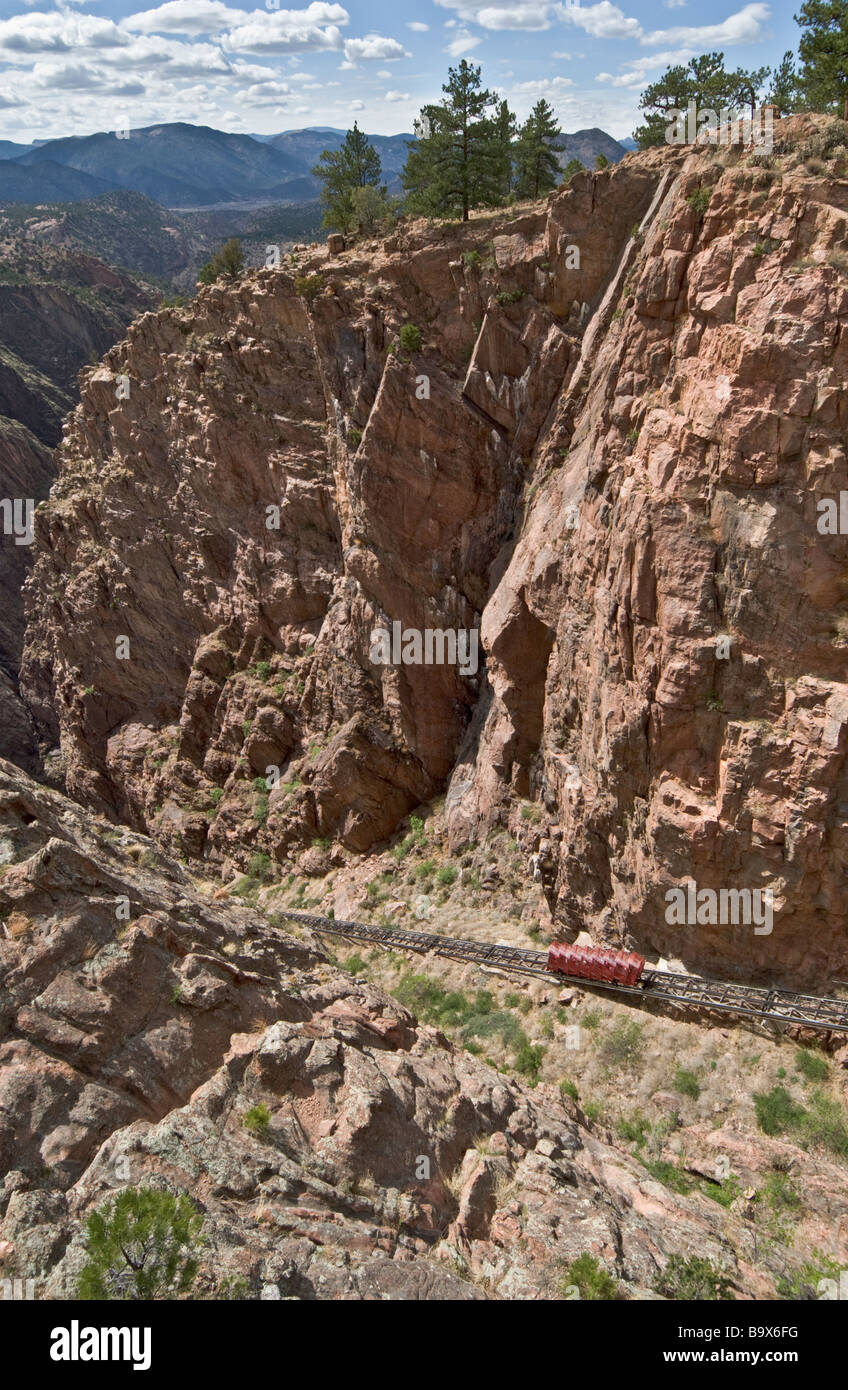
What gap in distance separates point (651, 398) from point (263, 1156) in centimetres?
1935

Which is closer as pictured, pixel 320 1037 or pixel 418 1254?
pixel 418 1254

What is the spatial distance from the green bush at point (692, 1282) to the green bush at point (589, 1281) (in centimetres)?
105

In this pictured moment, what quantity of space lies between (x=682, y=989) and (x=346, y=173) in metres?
40.1

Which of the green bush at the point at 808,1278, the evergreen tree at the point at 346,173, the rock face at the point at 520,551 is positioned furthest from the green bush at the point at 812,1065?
the evergreen tree at the point at 346,173

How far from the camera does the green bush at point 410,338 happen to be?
29.8 metres

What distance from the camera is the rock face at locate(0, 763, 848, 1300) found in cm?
896

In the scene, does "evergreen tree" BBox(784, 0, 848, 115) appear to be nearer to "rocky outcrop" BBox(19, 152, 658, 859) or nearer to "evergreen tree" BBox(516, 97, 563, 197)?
"rocky outcrop" BBox(19, 152, 658, 859)

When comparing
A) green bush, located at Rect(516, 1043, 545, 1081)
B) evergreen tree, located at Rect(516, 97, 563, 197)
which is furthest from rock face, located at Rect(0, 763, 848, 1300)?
evergreen tree, located at Rect(516, 97, 563, 197)

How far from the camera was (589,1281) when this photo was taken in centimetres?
1009

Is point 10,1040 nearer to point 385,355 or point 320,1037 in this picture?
point 320,1037

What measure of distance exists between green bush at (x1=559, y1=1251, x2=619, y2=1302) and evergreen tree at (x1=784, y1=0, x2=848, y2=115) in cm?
2768

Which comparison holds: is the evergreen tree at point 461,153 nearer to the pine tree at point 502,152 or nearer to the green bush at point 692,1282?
the pine tree at point 502,152

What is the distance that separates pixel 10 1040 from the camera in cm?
966

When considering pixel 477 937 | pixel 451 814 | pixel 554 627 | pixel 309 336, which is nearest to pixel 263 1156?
pixel 477 937
